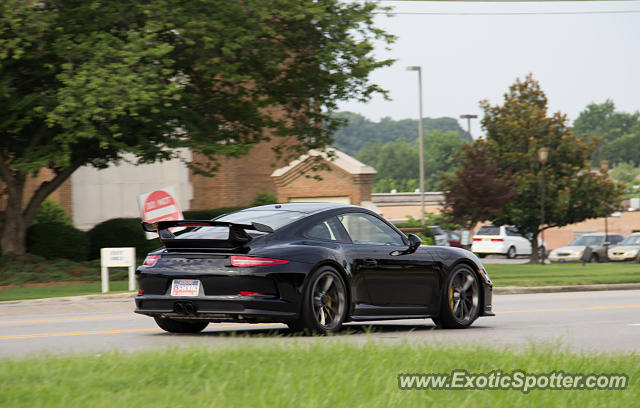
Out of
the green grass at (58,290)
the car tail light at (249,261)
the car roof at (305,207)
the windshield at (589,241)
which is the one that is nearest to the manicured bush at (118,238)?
the green grass at (58,290)

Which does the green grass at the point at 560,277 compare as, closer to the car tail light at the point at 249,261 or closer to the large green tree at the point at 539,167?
the large green tree at the point at 539,167

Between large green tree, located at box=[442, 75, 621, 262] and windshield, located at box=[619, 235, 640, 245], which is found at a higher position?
large green tree, located at box=[442, 75, 621, 262]

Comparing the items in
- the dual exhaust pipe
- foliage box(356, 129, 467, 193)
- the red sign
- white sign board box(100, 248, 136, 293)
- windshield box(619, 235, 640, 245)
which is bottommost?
windshield box(619, 235, 640, 245)

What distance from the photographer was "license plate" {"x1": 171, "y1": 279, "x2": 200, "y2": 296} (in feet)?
32.6

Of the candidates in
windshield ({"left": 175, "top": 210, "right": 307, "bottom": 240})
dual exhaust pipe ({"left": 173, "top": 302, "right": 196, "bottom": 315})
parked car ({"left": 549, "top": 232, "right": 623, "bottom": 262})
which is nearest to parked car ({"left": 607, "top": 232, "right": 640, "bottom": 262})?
parked car ({"left": 549, "top": 232, "right": 623, "bottom": 262})

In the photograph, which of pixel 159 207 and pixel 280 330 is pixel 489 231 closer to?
pixel 159 207

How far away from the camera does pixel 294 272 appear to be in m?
9.94

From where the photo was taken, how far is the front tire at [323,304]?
10008mm

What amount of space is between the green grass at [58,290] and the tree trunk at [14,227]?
3.32 meters

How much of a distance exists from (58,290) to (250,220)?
11.3m

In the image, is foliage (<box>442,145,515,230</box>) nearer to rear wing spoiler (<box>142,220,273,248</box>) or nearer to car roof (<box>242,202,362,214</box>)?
car roof (<box>242,202,362,214</box>)

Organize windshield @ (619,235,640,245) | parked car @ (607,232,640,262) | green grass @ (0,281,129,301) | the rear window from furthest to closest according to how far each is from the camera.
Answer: the rear window, windshield @ (619,235,640,245), parked car @ (607,232,640,262), green grass @ (0,281,129,301)

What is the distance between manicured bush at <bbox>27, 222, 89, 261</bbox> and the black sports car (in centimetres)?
1578

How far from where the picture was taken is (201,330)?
11383 mm
